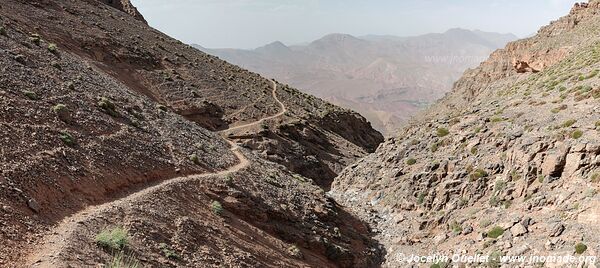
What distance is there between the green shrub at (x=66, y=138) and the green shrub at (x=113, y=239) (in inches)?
295

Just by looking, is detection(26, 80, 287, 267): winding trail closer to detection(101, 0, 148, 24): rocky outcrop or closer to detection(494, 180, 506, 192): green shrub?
detection(494, 180, 506, 192): green shrub

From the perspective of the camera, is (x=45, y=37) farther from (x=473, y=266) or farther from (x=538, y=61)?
(x=538, y=61)

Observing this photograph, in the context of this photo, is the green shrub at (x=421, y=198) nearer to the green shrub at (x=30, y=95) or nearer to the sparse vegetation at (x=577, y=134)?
the sparse vegetation at (x=577, y=134)

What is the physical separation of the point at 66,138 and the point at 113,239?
8744 mm

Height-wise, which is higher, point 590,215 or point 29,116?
point 29,116

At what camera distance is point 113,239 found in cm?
1499

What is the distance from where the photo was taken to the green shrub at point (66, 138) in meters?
21.0

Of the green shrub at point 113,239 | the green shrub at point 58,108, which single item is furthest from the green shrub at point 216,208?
the green shrub at point 58,108

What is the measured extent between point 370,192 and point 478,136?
10129 millimetres

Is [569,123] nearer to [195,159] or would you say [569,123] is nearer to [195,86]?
[195,159]

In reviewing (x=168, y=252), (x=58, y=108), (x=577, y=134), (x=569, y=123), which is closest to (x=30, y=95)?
(x=58, y=108)

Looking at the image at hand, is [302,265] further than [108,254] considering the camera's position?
Yes

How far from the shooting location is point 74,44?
50406 millimetres

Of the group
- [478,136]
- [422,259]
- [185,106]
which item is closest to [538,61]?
[478,136]
